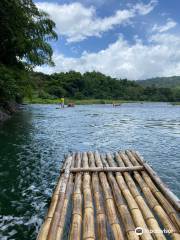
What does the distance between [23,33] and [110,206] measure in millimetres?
21095

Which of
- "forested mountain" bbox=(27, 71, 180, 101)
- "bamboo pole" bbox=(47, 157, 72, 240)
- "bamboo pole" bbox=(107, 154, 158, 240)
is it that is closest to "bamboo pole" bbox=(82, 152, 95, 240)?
"bamboo pole" bbox=(47, 157, 72, 240)

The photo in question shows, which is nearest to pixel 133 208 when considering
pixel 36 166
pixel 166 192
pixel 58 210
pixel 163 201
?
pixel 163 201

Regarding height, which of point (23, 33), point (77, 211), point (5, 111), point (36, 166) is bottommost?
point (36, 166)

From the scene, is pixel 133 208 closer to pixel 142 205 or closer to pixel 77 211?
pixel 142 205

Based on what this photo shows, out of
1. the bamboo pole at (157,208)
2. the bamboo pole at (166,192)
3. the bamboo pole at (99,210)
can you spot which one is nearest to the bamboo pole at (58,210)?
the bamboo pole at (99,210)

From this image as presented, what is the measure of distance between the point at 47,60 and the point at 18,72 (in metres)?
3.75

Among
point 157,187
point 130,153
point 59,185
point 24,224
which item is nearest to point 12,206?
point 24,224

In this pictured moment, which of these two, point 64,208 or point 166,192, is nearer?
point 64,208

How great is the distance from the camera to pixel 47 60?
26.7m

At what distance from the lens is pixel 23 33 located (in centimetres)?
2289

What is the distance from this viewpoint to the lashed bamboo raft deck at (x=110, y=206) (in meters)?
5.48

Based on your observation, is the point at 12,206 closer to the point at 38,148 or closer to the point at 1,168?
the point at 1,168

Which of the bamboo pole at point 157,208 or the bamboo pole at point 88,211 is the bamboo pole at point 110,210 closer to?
the bamboo pole at point 88,211

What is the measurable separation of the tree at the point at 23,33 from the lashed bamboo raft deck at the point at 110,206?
15.9 metres
